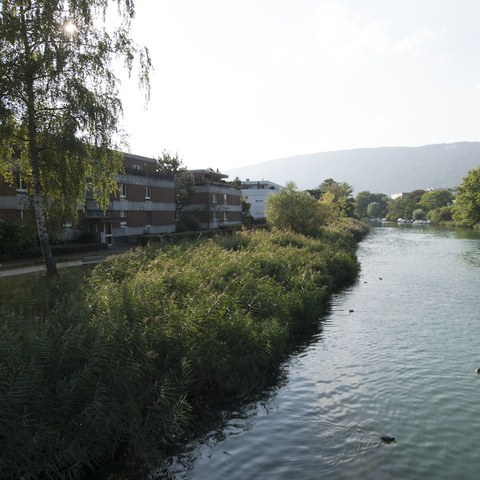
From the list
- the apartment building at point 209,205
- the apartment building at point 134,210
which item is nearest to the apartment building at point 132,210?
the apartment building at point 134,210

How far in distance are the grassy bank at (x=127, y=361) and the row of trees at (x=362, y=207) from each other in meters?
26.6

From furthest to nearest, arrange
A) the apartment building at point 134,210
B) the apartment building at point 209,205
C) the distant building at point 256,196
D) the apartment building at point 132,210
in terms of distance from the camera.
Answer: the distant building at point 256,196 → the apartment building at point 209,205 → the apartment building at point 134,210 → the apartment building at point 132,210

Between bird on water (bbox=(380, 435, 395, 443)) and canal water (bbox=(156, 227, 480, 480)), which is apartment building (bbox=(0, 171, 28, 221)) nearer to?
canal water (bbox=(156, 227, 480, 480))

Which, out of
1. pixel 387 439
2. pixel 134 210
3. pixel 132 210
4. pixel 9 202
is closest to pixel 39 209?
pixel 387 439

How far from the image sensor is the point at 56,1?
48.9ft

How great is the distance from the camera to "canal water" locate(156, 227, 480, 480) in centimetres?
800

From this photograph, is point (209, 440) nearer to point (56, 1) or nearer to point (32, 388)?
point (32, 388)

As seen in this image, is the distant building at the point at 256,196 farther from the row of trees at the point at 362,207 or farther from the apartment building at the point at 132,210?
the apartment building at the point at 132,210

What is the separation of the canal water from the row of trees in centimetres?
2413

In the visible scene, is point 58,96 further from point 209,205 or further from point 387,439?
point 209,205

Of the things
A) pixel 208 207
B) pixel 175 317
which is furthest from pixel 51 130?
pixel 208 207

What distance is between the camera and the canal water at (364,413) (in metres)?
8.00

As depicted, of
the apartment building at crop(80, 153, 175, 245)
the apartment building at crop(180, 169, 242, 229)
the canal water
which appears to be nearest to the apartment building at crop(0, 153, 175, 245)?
the apartment building at crop(80, 153, 175, 245)

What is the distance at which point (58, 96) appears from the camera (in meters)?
15.7
